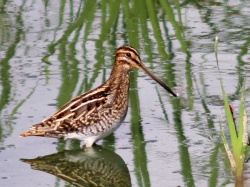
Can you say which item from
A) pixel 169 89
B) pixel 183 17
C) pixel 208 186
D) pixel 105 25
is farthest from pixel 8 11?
pixel 208 186

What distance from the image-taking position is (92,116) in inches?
289

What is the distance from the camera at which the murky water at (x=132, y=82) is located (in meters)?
6.76

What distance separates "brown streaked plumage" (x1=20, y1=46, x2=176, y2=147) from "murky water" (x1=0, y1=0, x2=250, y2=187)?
0.13m

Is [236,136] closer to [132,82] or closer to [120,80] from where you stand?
[120,80]

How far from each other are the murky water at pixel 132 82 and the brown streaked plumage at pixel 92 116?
125mm

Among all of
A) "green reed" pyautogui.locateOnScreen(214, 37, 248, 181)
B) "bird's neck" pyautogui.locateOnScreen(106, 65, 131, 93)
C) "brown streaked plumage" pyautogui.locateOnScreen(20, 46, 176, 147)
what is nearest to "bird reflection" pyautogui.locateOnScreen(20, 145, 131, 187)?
"brown streaked plumage" pyautogui.locateOnScreen(20, 46, 176, 147)

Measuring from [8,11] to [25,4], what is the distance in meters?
0.30

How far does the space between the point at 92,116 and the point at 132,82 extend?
1307 mm

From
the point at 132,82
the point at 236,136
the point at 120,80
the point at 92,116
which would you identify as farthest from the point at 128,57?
the point at 236,136

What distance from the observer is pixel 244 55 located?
9.14 m

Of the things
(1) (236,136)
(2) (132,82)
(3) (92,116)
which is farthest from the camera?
(2) (132,82)

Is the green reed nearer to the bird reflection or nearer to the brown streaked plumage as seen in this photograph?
the bird reflection

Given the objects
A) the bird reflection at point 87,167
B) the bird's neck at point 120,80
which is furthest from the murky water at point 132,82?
the bird's neck at point 120,80

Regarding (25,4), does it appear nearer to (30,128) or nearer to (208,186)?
(30,128)
